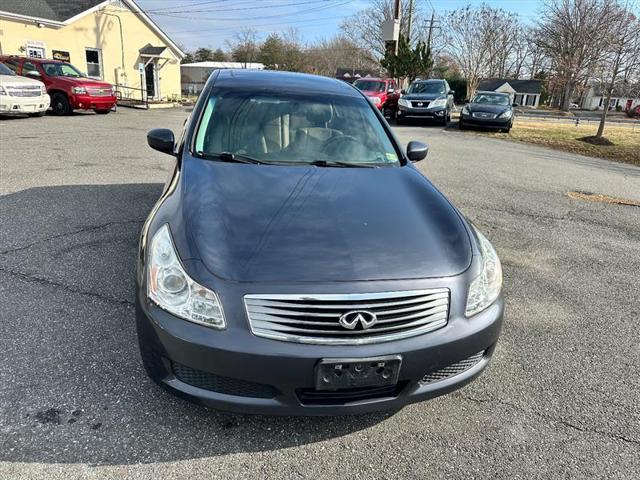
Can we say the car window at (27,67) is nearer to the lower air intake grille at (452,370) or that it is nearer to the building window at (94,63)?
the building window at (94,63)

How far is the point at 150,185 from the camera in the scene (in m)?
6.57

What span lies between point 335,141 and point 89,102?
47.9 feet

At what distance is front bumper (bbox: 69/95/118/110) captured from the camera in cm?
1509

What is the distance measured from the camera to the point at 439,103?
57.0ft

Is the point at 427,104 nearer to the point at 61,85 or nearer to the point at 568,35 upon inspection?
the point at 61,85

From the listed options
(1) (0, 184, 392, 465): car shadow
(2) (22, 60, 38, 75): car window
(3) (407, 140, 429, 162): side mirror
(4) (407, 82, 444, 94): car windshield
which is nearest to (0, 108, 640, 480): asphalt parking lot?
(1) (0, 184, 392, 465): car shadow

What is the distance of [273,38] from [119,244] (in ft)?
187

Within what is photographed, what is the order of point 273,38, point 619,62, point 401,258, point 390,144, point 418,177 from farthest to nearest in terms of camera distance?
point 273,38, point 619,62, point 390,144, point 418,177, point 401,258

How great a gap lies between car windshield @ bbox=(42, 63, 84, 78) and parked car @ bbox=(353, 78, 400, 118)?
1033 centimetres

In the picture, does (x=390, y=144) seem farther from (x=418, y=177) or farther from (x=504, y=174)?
(x=504, y=174)

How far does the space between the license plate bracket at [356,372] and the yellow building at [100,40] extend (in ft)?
73.2

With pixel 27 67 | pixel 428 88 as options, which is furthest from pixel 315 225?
pixel 428 88

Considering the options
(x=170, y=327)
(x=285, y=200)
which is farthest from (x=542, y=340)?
(x=170, y=327)

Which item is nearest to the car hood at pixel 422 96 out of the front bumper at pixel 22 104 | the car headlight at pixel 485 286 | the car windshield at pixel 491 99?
the car windshield at pixel 491 99
